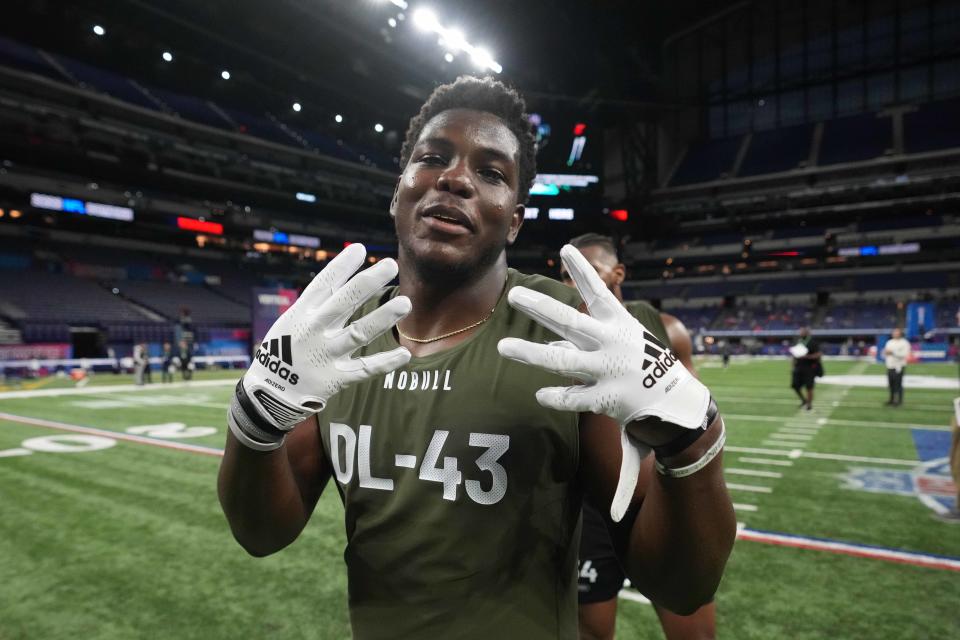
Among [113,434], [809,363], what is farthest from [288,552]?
[809,363]

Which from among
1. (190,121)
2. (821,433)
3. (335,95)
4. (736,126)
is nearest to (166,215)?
(190,121)

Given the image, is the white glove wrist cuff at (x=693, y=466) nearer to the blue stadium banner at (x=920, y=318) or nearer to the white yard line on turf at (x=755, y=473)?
the white yard line on turf at (x=755, y=473)

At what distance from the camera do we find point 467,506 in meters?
1.40

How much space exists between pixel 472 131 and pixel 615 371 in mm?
842

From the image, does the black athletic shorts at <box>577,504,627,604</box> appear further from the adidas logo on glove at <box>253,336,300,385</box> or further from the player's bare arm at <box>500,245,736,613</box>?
the adidas logo on glove at <box>253,336,300,385</box>

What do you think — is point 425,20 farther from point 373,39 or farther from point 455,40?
point 373,39

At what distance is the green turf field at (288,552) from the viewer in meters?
3.47

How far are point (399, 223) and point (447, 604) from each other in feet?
3.43

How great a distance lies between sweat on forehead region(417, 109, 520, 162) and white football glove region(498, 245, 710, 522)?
0.55 meters

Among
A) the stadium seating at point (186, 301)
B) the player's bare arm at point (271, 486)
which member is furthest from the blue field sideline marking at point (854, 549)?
the stadium seating at point (186, 301)

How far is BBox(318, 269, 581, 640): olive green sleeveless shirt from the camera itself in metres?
1.38

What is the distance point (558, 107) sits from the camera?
86.9ft

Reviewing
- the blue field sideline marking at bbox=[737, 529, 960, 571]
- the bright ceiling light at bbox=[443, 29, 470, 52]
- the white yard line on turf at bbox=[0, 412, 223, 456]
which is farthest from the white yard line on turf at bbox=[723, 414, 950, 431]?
the bright ceiling light at bbox=[443, 29, 470, 52]

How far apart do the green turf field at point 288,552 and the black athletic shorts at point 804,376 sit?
2680mm
